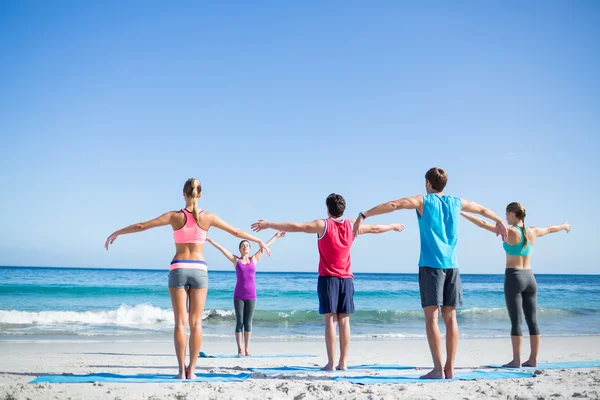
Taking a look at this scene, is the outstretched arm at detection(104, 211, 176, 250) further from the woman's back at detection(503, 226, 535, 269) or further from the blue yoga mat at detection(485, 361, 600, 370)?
the blue yoga mat at detection(485, 361, 600, 370)

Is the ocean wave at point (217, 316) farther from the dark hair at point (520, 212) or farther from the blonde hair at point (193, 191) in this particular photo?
the blonde hair at point (193, 191)

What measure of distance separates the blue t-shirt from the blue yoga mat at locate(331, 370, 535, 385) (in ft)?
4.18

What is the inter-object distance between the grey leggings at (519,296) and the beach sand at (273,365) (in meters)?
0.68

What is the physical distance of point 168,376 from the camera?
568 cm

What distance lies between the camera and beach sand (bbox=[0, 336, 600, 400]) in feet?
15.6

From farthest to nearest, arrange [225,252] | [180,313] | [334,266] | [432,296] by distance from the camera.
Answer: [225,252] < [334,266] < [432,296] < [180,313]

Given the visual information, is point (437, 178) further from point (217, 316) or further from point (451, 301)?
point (217, 316)

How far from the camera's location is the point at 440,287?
5.31 m

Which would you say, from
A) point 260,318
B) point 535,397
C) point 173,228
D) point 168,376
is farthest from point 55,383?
point 260,318

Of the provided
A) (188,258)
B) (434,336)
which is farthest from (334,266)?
(188,258)

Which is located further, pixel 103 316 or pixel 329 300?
pixel 103 316

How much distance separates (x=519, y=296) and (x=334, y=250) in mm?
2619

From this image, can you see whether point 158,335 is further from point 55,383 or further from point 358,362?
point 55,383

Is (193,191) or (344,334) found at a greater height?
(193,191)
